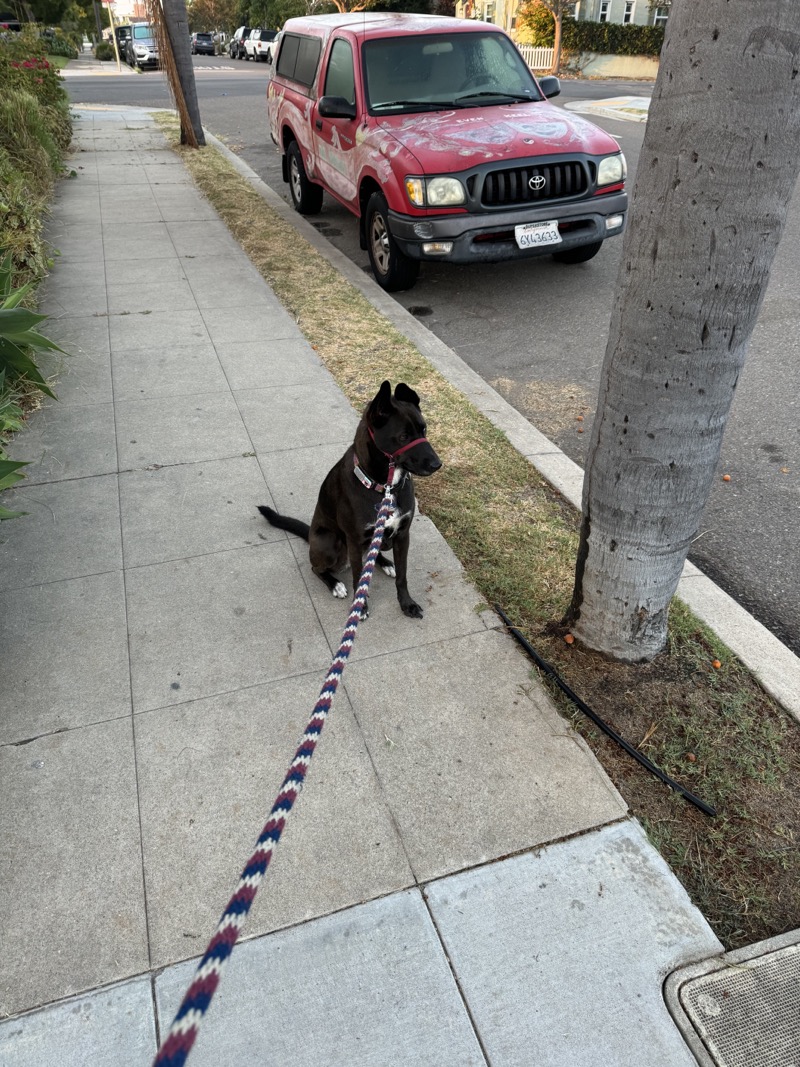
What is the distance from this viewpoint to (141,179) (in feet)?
37.0

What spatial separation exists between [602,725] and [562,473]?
76.9 inches

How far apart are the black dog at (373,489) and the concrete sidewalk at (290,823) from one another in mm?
237

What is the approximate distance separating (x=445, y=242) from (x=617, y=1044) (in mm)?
5979

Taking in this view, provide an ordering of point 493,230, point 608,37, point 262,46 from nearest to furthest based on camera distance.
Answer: point 493,230
point 608,37
point 262,46

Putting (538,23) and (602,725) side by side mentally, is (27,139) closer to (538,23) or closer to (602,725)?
(602,725)

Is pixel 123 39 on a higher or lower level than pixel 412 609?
higher

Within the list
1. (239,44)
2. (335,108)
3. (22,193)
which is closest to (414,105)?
(335,108)

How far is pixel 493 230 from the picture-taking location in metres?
6.20

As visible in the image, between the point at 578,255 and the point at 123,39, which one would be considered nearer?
the point at 578,255

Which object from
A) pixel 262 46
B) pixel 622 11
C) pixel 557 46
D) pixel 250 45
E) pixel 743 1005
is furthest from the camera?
pixel 250 45

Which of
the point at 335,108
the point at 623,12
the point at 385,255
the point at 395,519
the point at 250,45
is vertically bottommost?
the point at 385,255

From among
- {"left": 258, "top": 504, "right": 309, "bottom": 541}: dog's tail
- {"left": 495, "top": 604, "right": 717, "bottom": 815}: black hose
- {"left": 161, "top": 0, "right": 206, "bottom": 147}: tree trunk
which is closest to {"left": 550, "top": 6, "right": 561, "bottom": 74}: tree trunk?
{"left": 161, "top": 0, "right": 206, "bottom": 147}: tree trunk

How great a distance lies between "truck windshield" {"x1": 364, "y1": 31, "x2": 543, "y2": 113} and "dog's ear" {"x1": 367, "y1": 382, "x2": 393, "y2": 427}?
19.5 feet

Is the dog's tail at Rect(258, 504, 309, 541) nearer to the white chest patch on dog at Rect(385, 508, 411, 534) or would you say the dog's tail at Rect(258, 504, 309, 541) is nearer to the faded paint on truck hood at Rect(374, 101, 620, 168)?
the white chest patch on dog at Rect(385, 508, 411, 534)
